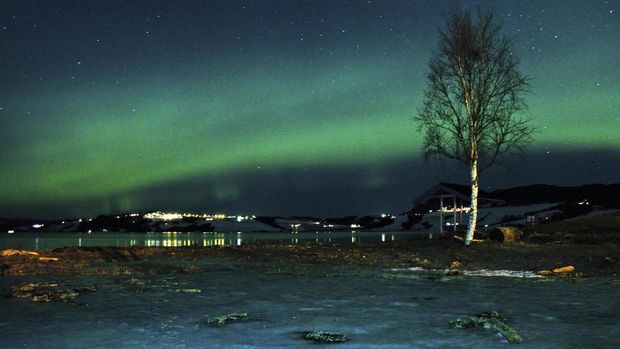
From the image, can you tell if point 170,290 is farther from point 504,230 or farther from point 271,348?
point 504,230

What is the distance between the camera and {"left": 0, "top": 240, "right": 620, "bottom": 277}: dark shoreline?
20.0 m

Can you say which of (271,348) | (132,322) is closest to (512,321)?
(271,348)

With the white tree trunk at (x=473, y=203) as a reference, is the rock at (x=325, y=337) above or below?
below

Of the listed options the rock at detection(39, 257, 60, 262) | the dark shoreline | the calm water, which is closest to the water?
the calm water

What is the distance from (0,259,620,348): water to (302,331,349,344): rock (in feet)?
0.51

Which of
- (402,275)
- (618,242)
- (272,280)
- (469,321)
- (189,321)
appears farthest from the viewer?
(618,242)

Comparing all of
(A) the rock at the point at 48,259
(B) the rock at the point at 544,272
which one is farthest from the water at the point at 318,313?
(A) the rock at the point at 48,259

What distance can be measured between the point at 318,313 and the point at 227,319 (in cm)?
186

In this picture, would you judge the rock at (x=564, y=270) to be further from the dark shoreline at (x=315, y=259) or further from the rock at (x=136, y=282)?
the rock at (x=136, y=282)

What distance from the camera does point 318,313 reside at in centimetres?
1070

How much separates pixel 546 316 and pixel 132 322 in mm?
7236

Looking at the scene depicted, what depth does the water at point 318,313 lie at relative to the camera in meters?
8.04

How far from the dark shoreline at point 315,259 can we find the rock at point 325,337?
1232 centimetres

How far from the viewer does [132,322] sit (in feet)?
31.6
